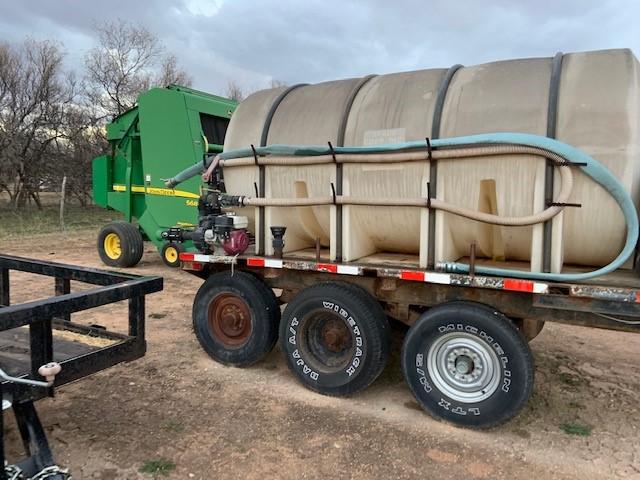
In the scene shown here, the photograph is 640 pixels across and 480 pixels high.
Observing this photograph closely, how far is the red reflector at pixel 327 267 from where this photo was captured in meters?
4.54

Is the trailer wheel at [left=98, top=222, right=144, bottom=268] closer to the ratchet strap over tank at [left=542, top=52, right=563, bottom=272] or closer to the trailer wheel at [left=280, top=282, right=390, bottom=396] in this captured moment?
the trailer wheel at [left=280, top=282, right=390, bottom=396]

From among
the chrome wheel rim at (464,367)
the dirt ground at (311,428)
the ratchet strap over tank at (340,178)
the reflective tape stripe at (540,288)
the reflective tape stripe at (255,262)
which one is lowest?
the dirt ground at (311,428)

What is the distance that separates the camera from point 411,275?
4188mm

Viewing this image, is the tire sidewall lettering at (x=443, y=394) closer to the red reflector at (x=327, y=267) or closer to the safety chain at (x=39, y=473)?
the red reflector at (x=327, y=267)

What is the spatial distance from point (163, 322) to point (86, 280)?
310 cm

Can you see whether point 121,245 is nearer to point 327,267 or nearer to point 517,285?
point 327,267

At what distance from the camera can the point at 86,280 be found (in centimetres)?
387

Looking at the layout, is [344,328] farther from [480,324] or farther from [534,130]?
[534,130]

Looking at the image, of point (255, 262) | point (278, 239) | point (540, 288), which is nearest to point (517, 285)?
A: point (540, 288)

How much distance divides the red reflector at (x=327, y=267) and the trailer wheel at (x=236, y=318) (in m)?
0.77

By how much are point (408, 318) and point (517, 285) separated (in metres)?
1.05

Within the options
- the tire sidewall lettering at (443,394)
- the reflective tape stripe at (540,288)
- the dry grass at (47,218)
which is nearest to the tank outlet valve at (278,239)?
the tire sidewall lettering at (443,394)

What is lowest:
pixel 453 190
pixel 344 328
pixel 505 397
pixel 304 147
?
pixel 505 397

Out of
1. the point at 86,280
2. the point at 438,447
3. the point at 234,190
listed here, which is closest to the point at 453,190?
the point at 438,447
